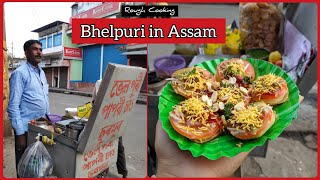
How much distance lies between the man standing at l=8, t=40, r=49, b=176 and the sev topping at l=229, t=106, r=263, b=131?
2.11 m

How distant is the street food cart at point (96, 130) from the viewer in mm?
2373

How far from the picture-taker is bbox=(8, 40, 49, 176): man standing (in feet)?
9.52

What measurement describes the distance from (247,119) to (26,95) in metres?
2.31

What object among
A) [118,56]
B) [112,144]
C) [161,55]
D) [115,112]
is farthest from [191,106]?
[118,56]

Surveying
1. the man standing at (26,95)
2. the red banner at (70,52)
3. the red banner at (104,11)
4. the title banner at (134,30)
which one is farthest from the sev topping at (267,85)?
the red banner at (104,11)

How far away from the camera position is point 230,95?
262 cm

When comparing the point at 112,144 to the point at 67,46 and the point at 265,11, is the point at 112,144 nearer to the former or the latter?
the point at 67,46

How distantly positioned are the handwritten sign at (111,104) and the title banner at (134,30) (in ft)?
1.27

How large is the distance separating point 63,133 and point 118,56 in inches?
322

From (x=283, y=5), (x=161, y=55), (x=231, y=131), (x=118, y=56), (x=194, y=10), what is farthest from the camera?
(x=118, y=56)

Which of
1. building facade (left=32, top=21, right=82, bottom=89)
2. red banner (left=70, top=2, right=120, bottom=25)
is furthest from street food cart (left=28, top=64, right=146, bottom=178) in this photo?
red banner (left=70, top=2, right=120, bottom=25)

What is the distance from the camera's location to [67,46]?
169 inches

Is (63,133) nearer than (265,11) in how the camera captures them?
Yes

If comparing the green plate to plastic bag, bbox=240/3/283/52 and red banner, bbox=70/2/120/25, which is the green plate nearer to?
plastic bag, bbox=240/3/283/52
